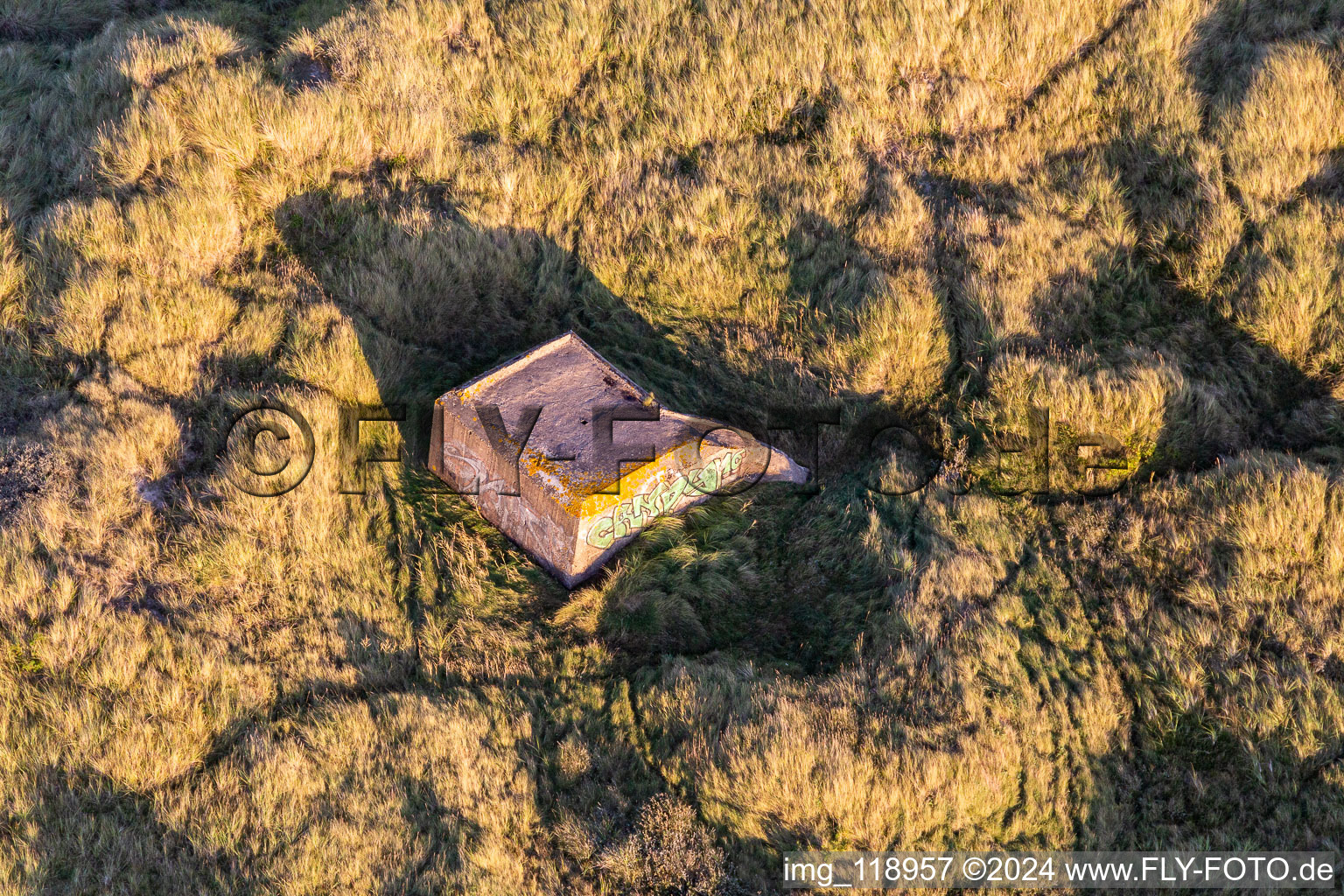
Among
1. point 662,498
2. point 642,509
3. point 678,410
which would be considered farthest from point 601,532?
point 678,410

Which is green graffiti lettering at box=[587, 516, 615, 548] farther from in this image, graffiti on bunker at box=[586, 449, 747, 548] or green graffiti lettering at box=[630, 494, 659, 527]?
green graffiti lettering at box=[630, 494, 659, 527]

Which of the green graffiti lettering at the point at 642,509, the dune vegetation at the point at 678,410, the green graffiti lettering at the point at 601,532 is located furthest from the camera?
the green graffiti lettering at the point at 642,509

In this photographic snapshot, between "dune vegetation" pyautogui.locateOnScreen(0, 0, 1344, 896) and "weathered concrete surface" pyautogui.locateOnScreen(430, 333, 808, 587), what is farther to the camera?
"weathered concrete surface" pyautogui.locateOnScreen(430, 333, 808, 587)

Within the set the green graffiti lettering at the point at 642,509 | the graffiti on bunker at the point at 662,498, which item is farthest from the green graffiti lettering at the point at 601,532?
the green graffiti lettering at the point at 642,509

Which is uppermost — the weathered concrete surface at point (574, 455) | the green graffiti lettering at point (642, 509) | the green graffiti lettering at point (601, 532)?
the weathered concrete surface at point (574, 455)

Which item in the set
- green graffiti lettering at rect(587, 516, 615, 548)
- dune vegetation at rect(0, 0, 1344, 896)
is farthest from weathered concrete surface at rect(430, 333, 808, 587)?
dune vegetation at rect(0, 0, 1344, 896)

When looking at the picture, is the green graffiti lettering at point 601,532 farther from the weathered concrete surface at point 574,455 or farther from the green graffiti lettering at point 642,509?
the green graffiti lettering at point 642,509

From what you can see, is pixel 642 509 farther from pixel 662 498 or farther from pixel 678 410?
pixel 678 410
